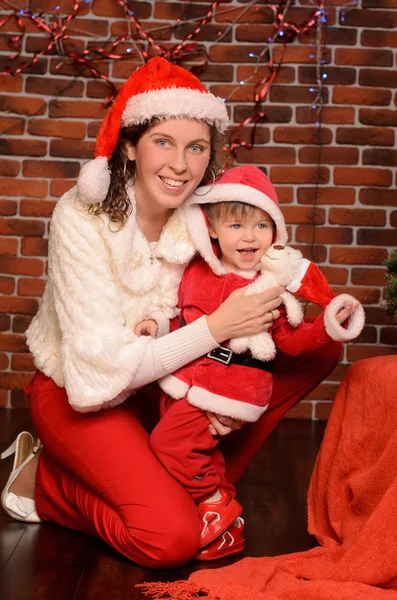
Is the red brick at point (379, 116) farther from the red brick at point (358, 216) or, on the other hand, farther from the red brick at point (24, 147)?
the red brick at point (24, 147)

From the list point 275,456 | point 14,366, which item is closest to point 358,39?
point 275,456

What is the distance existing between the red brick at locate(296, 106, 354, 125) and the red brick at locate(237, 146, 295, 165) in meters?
0.14

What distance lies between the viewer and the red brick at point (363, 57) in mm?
3359

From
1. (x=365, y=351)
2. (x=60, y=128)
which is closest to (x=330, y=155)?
(x=365, y=351)

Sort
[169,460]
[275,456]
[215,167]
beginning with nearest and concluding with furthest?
[169,460] → [215,167] → [275,456]

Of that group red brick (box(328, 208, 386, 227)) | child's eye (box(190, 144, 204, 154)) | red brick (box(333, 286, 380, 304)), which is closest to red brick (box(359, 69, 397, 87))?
→ red brick (box(328, 208, 386, 227))

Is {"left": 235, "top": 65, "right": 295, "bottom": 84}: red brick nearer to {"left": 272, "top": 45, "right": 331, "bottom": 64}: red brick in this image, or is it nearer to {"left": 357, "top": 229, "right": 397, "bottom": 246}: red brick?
{"left": 272, "top": 45, "right": 331, "bottom": 64}: red brick

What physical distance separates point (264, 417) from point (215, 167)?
73cm

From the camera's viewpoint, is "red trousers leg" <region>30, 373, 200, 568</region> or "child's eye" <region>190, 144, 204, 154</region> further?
"child's eye" <region>190, 144, 204, 154</region>

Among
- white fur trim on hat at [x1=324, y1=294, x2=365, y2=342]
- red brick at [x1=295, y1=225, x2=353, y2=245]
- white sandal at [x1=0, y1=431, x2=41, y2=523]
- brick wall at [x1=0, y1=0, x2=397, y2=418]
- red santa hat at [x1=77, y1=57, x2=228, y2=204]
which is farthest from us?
red brick at [x1=295, y1=225, x2=353, y2=245]

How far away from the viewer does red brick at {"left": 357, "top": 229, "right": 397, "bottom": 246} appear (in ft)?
11.3

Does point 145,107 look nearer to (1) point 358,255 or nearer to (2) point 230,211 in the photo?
(2) point 230,211

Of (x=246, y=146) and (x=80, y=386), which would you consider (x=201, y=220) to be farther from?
(x=246, y=146)

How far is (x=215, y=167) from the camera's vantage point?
2260 millimetres
